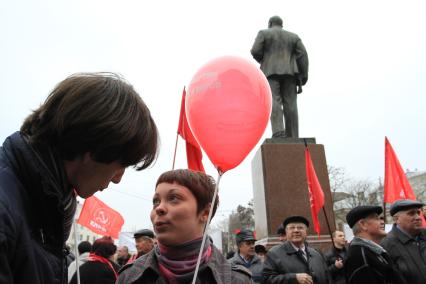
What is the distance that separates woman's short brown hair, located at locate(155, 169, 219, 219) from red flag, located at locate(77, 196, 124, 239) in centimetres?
539

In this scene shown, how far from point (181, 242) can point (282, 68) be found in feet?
21.3

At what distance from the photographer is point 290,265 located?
4133 millimetres

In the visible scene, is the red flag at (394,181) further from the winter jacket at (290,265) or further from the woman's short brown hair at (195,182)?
the woman's short brown hair at (195,182)

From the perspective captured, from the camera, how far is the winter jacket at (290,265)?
13.5 ft

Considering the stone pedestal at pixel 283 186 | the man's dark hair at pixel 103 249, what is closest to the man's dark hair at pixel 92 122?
the man's dark hair at pixel 103 249

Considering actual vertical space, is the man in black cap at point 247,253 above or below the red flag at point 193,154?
below

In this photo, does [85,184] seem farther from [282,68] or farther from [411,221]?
[282,68]

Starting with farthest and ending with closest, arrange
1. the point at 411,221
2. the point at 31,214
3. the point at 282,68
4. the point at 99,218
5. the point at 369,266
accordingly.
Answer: the point at 282,68 < the point at 99,218 < the point at 411,221 < the point at 369,266 < the point at 31,214

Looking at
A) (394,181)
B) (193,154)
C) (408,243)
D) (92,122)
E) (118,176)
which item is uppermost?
(193,154)

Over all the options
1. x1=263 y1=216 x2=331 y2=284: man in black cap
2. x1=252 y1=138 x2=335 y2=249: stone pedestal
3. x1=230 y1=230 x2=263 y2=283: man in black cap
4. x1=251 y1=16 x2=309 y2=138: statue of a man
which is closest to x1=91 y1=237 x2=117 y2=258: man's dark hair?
x1=263 y1=216 x2=331 y2=284: man in black cap

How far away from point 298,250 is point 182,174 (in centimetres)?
256

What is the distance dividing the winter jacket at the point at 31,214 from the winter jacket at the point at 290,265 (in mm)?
3241

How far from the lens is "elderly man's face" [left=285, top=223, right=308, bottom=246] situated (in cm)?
433

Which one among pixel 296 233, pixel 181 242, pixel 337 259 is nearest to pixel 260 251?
pixel 337 259
